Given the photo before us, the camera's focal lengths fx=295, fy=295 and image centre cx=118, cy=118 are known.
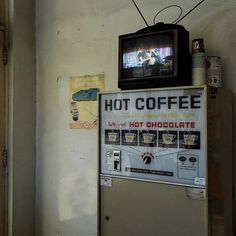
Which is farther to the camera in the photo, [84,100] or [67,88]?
[67,88]

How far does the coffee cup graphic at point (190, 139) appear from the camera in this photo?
1425 millimetres

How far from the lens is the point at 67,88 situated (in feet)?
8.27

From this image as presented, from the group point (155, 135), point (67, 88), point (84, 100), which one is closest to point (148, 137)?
point (155, 135)

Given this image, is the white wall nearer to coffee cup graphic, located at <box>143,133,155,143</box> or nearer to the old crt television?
the old crt television

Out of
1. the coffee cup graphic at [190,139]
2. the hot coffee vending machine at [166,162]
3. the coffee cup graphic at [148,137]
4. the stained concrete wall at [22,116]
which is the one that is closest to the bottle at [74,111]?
the stained concrete wall at [22,116]

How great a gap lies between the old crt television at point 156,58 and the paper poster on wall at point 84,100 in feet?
2.15

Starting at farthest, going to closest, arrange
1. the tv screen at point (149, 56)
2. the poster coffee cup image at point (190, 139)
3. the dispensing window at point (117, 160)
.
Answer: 1. the dispensing window at point (117, 160)
2. the tv screen at point (149, 56)
3. the poster coffee cup image at point (190, 139)

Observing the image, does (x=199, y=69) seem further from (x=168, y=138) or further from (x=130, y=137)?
(x=130, y=137)

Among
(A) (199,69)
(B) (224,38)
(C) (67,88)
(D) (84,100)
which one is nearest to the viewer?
(A) (199,69)

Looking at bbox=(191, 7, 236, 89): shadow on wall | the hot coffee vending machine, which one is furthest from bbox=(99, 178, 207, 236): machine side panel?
bbox=(191, 7, 236, 89): shadow on wall

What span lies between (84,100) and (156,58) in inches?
38.1

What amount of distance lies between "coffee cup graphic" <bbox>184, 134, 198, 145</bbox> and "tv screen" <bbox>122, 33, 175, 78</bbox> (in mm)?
332

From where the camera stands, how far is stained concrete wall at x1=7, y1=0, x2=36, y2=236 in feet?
8.25

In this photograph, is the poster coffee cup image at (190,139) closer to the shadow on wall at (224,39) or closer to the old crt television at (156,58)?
the old crt television at (156,58)
